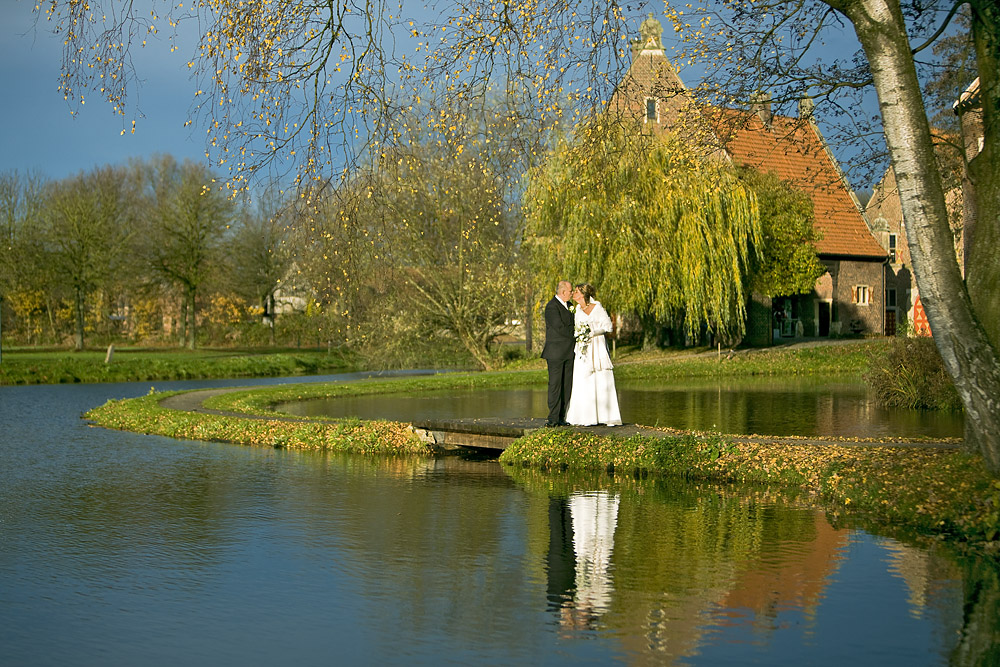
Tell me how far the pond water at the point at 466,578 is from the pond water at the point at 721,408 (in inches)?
274

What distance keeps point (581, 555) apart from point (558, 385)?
659cm

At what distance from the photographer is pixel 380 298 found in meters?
41.9

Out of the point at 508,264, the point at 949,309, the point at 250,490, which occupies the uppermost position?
the point at 508,264

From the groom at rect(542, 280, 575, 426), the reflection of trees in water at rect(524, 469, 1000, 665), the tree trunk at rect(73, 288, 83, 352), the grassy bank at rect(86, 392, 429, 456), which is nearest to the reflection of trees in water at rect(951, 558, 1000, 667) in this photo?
the reflection of trees in water at rect(524, 469, 1000, 665)

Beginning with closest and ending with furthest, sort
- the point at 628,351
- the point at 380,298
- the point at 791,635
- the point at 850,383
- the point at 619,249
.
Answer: the point at 791,635, the point at 850,383, the point at 619,249, the point at 380,298, the point at 628,351

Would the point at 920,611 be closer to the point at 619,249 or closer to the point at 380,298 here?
the point at 619,249

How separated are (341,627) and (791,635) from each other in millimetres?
2675

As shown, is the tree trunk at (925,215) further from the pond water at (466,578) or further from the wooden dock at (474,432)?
the wooden dock at (474,432)

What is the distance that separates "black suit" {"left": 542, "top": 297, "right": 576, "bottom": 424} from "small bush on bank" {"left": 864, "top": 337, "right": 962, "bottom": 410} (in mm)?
10851

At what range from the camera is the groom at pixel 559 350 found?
15.0 meters

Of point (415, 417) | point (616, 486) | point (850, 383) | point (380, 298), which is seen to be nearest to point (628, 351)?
point (380, 298)

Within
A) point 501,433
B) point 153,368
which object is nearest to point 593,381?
point 501,433

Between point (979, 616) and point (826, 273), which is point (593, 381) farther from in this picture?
point (826, 273)

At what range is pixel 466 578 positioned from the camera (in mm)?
7730
